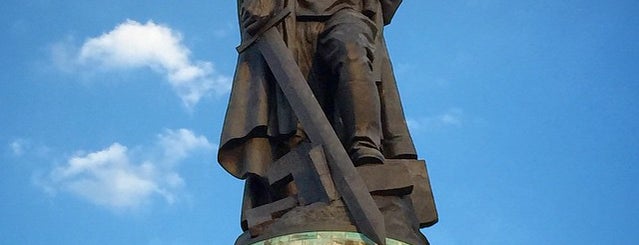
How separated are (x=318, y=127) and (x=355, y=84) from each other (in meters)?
0.72

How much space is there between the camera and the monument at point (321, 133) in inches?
349

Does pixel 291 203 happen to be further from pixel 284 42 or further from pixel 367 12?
pixel 367 12

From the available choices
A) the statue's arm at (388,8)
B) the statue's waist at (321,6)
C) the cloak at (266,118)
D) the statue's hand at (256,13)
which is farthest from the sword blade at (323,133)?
the statue's arm at (388,8)

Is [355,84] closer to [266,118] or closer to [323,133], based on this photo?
[323,133]

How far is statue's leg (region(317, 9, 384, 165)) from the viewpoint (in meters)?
9.60

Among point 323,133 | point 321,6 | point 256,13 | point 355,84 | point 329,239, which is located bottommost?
point 329,239

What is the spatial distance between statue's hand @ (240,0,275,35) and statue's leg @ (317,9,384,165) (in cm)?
55

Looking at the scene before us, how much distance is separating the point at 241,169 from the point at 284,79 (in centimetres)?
91

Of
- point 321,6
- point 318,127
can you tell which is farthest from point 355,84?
point 321,6

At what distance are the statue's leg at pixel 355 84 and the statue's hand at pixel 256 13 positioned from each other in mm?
552

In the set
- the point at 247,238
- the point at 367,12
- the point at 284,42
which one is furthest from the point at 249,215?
the point at 367,12

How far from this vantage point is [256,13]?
408 inches

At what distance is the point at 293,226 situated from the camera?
8.85 metres

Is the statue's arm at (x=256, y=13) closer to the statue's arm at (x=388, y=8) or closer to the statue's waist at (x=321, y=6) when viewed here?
the statue's waist at (x=321, y=6)
